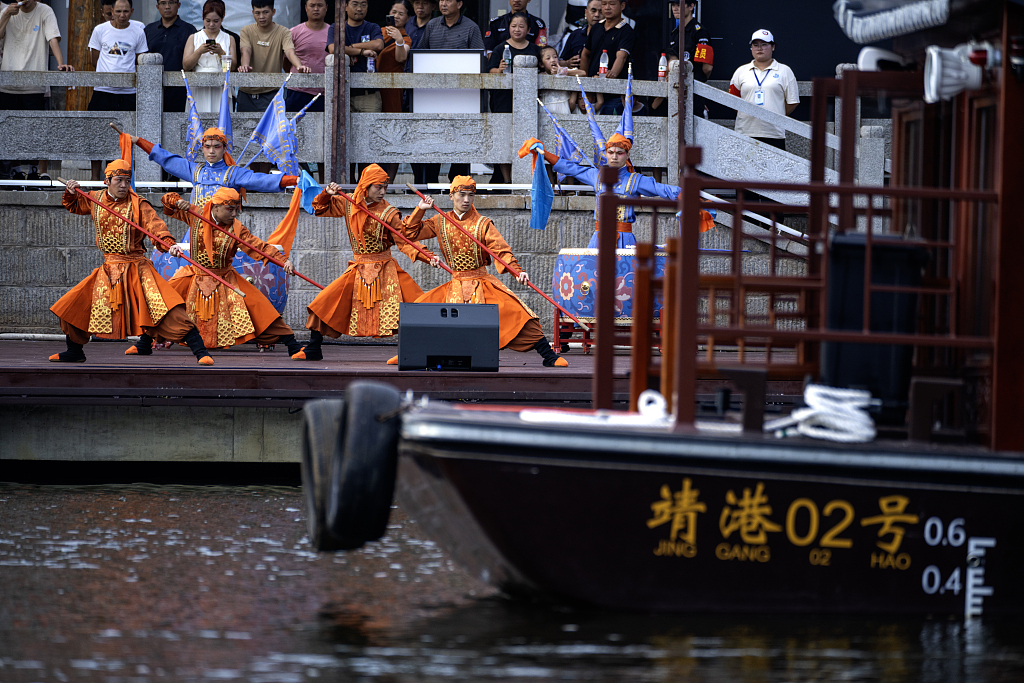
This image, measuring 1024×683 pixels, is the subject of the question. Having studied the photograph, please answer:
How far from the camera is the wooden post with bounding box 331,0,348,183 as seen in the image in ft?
35.0

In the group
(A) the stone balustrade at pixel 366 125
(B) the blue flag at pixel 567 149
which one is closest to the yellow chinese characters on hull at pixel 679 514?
(B) the blue flag at pixel 567 149

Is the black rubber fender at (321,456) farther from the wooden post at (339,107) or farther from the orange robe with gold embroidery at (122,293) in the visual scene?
the wooden post at (339,107)

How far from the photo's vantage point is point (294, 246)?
35.0 feet

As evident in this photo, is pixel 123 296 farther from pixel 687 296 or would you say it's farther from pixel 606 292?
Answer: pixel 687 296

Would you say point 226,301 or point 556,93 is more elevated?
point 556,93

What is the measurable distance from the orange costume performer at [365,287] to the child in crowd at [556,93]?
2.31 metres

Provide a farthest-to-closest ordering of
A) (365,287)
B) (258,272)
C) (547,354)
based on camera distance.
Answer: (258,272), (365,287), (547,354)

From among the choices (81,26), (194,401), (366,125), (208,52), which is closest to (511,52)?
(366,125)

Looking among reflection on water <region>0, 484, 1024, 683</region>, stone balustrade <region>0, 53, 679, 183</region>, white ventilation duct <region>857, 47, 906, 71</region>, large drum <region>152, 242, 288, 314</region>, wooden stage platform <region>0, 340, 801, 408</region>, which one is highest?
stone balustrade <region>0, 53, 679, 183</region>

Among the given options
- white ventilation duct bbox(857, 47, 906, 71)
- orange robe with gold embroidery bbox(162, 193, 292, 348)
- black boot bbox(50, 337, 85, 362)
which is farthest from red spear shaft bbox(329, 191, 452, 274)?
white ventilation duct bbox(857, 47, 906, 71)

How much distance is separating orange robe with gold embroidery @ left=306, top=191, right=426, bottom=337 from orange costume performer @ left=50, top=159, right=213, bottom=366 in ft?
2.99

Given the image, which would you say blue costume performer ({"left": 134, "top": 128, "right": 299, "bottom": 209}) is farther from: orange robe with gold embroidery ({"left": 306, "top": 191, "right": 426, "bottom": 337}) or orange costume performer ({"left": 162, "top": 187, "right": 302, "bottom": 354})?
orange robe with gold embroidery ({"left": 306, "top": 191, "right": 426, "bottom": 337})

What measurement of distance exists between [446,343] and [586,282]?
206cm

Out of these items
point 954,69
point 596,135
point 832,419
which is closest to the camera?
point 832,419
